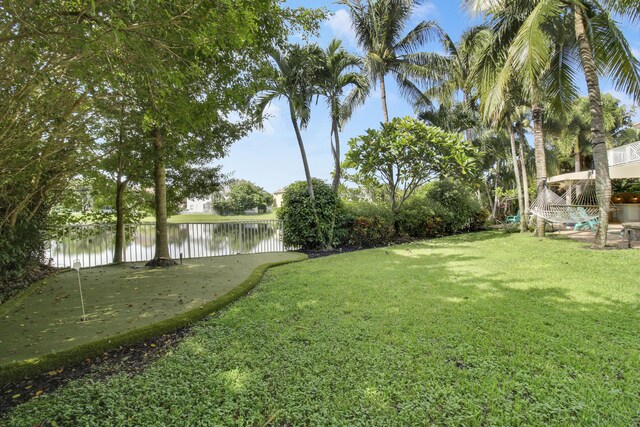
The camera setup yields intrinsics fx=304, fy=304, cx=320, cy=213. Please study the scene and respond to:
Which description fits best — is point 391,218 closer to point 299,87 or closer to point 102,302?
point 299,87

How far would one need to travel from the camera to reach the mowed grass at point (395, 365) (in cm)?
192

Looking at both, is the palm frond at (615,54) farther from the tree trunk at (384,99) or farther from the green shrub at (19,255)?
the green shrub at (19,255)

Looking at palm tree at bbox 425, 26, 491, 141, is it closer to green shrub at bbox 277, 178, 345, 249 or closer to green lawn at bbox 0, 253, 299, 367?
green shrub at bbox 277, 178, 345, 249

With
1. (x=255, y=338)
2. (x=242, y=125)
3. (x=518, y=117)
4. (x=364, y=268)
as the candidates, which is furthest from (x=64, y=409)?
(x=518, y=117)

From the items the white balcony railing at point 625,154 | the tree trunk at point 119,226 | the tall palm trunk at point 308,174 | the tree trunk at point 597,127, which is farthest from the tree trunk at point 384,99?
the white balcony railing at point 625,154

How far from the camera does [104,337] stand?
2982mm

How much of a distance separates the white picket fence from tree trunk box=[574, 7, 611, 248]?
8183mm

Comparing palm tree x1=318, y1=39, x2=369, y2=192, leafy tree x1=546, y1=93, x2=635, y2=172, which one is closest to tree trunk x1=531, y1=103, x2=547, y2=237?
palm tree x1=318, y1=39, x2=369, y2=192

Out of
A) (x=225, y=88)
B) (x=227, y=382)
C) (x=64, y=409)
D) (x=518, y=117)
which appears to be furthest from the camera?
(x=518, y=117)

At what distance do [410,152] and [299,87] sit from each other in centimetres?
411

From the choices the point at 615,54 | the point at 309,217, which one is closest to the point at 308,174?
the point at 309,217

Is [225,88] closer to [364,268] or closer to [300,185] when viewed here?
[364,268]

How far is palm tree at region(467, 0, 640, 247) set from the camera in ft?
22.2

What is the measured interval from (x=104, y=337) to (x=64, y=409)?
1.08 metres
